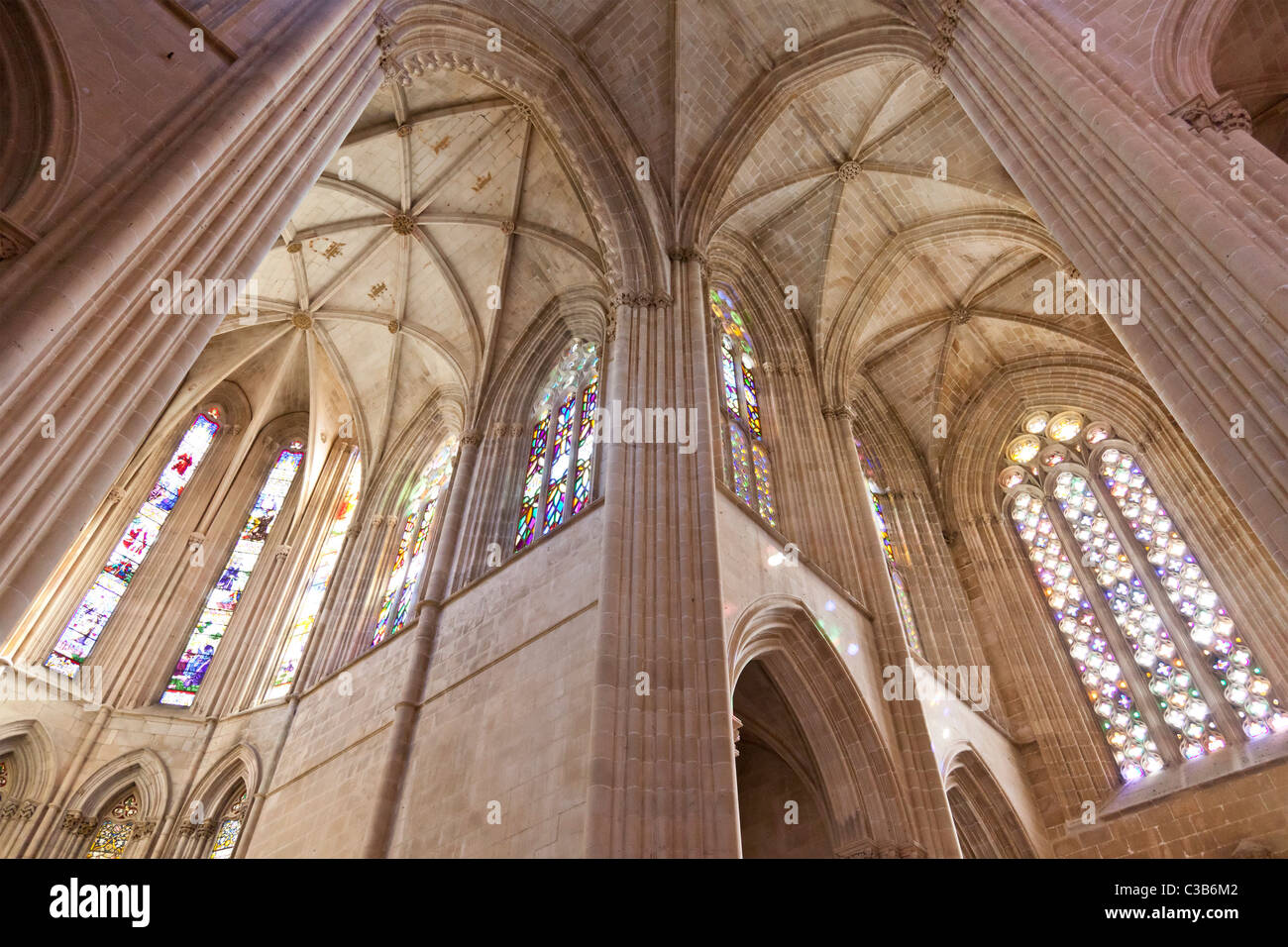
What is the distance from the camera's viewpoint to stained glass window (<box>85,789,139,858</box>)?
11078 millimetres

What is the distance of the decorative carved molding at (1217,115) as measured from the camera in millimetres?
5535

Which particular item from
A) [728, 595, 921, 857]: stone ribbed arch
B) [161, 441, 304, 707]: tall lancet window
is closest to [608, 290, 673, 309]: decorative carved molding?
[728, 595, 921, 857]: stone ribbed arch

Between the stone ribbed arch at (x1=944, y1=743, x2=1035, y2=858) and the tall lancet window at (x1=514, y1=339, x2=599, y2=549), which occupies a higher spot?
the tall lancet window at (x1=514, y1=339, x2=599, y2=549)

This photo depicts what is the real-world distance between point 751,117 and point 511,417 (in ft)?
20.8

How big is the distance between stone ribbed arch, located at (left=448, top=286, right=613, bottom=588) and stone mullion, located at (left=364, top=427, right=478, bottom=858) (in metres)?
0.17

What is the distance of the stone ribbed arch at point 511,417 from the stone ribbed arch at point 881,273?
4.35m

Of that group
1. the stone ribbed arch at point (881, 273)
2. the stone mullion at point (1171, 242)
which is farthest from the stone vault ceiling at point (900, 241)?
the stone mullion at point (1171, 242)

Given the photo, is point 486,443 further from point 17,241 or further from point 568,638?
point 17,241

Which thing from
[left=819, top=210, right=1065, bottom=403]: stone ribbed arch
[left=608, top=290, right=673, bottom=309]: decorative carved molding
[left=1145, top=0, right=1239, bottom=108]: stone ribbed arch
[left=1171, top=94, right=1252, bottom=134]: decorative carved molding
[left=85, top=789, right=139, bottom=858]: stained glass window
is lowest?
[left=85, top=789, right=139, bottom=858]: stained glass window

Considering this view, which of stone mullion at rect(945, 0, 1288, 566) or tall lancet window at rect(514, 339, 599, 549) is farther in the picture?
tall lancet window at rect(514, 339, 599, 549)

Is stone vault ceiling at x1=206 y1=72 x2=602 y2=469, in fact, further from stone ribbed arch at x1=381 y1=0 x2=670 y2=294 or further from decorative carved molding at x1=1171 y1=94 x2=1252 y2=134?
decorative carved molding at x1=1171 y1=94 x2=1252 y2=134

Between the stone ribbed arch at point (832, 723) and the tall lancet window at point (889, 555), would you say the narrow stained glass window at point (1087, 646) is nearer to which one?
the tall lancet window at point (889, 555)

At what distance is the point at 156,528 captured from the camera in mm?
14359
